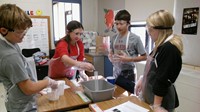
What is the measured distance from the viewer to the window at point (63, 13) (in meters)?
4.25

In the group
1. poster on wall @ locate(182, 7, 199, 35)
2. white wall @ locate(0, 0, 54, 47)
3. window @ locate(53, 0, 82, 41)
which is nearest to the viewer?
poster on wall @ locate(182, 7, 199, 35)

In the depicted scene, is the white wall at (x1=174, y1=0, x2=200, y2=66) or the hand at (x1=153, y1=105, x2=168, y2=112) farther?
the white wall at (x1=174, y1=0, x2=200, y2=66)

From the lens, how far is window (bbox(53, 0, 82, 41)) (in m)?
4.25

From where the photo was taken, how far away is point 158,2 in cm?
273

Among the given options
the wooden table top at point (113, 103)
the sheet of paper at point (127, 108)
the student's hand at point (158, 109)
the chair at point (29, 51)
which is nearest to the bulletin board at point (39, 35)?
the chair at point (29, 51)

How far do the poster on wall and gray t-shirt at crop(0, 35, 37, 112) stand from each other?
7.36 feet

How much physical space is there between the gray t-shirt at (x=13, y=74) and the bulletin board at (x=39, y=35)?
9.92 feet

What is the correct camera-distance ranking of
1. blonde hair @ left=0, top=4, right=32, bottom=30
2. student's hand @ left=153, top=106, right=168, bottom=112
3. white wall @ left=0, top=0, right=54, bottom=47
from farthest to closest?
white wall @ left=0, top=0, right=54, bottom=47 < student's hand @ left=153, top=106, right=168, bottom=112 < blonde hair @ left=0, top=4, right=32, bottom=30

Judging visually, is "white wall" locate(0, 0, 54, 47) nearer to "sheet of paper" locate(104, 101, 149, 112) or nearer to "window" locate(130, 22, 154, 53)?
"window" locate(130, 22, 154, 53)

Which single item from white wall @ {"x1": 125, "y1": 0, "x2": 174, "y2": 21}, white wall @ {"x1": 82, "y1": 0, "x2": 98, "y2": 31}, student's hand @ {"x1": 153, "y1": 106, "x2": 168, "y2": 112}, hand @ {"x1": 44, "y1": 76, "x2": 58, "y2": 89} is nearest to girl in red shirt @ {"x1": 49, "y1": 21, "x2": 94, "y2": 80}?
hand @ {"x1": 44, "y1": 76, "x2": 58, "y2": 89}

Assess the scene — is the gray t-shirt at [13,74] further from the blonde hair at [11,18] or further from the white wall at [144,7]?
the white wall at [144,7]

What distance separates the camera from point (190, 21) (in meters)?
2.36

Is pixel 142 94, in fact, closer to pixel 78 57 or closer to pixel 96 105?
pixel 96 105

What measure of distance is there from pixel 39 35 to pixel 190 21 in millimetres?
3245
